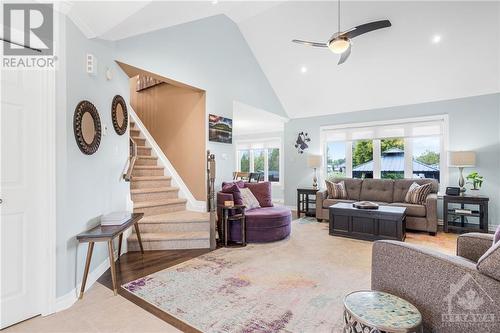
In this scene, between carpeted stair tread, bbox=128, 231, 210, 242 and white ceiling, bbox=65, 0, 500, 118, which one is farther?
white ceiling, bbox=65, 0, 500, 118

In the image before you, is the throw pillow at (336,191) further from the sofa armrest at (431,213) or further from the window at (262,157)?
the window at (262,157)

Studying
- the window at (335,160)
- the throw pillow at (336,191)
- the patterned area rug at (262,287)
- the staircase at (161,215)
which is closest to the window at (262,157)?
the window at (335,160)

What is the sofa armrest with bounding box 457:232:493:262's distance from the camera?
175cm

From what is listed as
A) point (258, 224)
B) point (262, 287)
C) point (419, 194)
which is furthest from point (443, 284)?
point (419, 194)

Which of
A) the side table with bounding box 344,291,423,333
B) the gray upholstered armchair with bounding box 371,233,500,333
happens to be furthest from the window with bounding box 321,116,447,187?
the side table with bounding box 344,291,423,333

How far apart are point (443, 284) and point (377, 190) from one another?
4280mm

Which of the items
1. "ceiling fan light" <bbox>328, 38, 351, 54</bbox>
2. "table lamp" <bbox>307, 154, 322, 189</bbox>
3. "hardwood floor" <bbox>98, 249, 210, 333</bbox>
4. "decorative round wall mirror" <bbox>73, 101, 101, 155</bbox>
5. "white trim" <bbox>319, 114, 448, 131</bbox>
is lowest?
"hardwood floor" <bbox>98, 249, 210, 333</bbox>

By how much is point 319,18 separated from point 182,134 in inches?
125

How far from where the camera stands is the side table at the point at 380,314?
1.21m

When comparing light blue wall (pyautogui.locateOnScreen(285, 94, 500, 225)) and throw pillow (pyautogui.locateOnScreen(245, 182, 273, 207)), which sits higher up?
light blue wall (pyautogui.locateOnScreen(285, 94, 500, 225))

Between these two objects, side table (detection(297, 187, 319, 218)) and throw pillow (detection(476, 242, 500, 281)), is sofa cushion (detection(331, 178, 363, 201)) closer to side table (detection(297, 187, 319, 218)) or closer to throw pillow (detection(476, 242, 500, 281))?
side table (detection(297, 187, 319, 218))

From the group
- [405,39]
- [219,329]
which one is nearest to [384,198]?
[405,39]

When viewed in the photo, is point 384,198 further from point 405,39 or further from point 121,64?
point 121,64

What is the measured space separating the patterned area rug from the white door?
83cm
